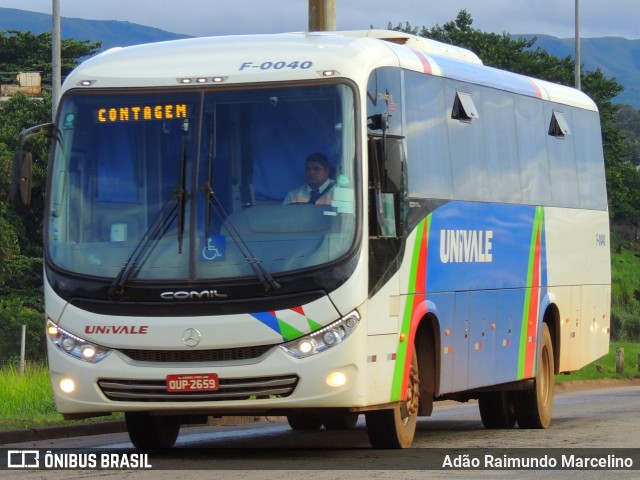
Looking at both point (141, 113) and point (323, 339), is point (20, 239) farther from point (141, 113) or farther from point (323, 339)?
point (323, 339)

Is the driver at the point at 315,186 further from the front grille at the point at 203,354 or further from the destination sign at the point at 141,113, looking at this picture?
the front grille at the point at 203,354

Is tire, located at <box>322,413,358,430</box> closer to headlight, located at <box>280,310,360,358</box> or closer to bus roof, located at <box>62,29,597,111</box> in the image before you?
headlight, located at <box>280,310,360,358</box>

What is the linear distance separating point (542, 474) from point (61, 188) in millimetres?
4444

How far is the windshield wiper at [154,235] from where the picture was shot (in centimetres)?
1259

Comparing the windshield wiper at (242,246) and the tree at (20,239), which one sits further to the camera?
the tree at (20,239)

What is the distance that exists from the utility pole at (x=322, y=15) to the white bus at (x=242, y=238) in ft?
21.3

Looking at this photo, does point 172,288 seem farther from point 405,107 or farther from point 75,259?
point 405,107

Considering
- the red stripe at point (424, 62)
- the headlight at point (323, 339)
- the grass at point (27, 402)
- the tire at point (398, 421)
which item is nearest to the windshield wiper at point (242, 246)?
the headlight at point (323, 339)

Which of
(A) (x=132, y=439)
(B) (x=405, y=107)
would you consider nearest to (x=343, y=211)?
(B) (x=405, y=107)

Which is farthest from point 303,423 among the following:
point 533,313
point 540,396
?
point 540,396

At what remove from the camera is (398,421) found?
45.1 feet

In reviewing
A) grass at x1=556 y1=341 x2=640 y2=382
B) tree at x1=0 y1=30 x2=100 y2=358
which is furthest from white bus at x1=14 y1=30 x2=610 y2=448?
tree at x1=0 y1=30 x2=100 y2=358

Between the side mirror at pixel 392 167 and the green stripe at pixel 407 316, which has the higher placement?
the side mirror at pixel 392 167

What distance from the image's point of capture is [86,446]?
617 inches
